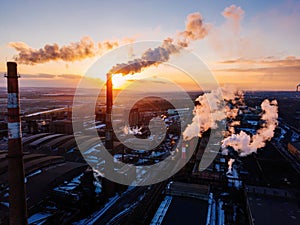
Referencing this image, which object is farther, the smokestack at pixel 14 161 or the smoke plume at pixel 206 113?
the smoke plume at pixel 206 113

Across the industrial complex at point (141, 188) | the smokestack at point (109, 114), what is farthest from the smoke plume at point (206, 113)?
the smokestack at point (109, 114)

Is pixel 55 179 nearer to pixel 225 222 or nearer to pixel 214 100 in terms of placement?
pixel 225 222

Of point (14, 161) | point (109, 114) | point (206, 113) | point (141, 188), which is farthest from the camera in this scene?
point (206, 113)

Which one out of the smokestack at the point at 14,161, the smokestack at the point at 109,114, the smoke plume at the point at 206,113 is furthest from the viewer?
the smoke plume at the point at 206,113

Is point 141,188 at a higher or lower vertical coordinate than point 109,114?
lower

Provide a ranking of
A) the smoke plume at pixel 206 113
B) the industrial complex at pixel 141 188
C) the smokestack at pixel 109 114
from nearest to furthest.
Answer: the industrial complex at pixel 141 188 < the smokestack at pixel 109 114 < the smoke plume at pixel 206 113

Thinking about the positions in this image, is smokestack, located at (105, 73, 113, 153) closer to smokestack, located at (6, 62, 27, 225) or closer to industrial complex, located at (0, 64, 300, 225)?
industrial complex, located at (0, 64, 300, 225)

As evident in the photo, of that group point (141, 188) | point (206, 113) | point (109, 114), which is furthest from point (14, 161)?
point (206, 113)

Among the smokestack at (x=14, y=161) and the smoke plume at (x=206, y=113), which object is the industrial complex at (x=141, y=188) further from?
the smoke plume at (x=206, y=113)

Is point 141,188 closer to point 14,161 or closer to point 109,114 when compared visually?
point 109,114
